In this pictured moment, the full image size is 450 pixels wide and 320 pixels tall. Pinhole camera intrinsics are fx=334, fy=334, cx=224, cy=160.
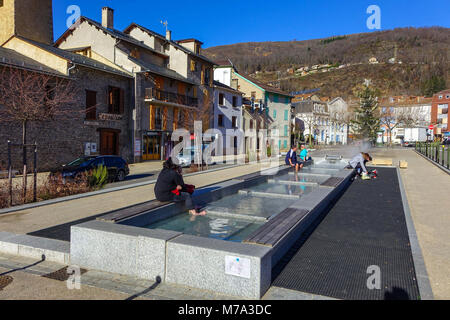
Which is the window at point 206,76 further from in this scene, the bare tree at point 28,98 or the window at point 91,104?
the bare tree at point 28,98

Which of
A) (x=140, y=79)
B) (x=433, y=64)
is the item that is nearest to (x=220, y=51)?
(x=433, y=64)

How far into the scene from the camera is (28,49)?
72.6 ft

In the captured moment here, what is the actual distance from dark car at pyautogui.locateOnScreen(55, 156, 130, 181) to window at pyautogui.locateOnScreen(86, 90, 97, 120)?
8.75m

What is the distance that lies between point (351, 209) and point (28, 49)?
74.8 feet

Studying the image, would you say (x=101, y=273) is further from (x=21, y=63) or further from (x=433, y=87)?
(x=433, y=87)

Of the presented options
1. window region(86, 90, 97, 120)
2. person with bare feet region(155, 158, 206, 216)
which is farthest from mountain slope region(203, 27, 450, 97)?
person with bare feet region(155, 158, 206, 216)

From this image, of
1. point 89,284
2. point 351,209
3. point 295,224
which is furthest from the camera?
point 351,209

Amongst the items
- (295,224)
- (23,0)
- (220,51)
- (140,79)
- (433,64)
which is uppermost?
(220,51)

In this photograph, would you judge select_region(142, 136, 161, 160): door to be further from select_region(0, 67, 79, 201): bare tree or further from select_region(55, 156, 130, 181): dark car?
select_region(55, 156, 130, 181): dark car

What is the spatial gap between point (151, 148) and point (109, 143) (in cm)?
455

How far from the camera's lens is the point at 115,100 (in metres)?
25.6

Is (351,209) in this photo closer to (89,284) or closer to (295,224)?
(295,224)
